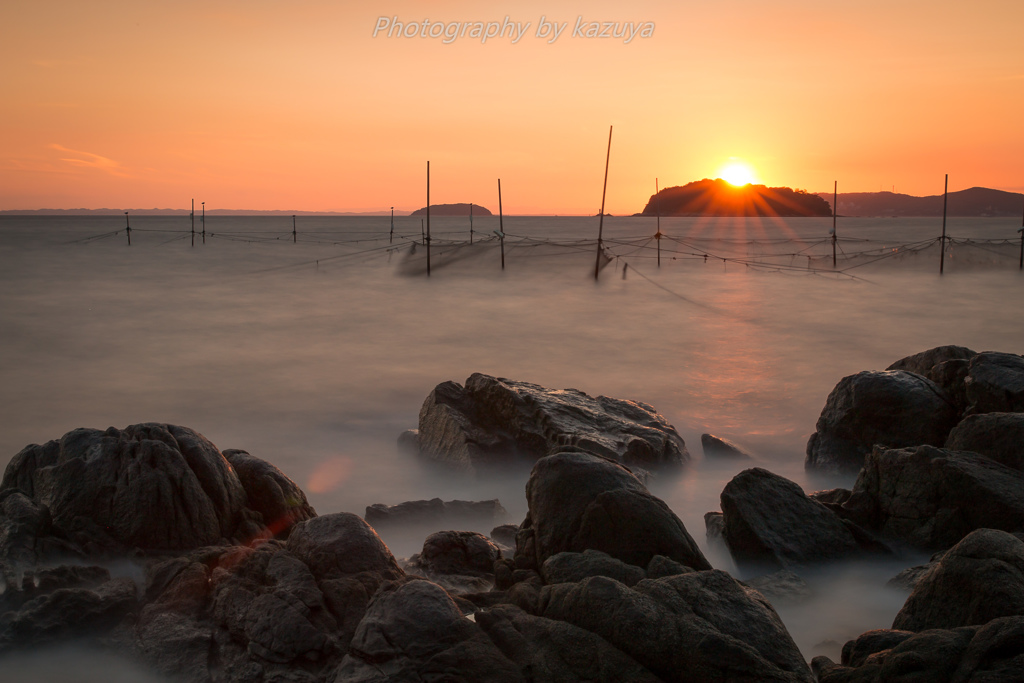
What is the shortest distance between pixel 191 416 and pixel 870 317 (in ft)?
63.8

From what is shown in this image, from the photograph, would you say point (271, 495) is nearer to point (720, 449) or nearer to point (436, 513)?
point (436, 513)

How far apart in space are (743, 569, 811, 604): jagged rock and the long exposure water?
0.38 feet

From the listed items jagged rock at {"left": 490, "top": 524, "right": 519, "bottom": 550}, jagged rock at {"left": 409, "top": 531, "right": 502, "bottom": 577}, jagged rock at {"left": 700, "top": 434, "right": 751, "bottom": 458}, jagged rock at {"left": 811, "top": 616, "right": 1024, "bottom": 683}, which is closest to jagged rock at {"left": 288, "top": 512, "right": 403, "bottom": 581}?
jagged rock at {"left": 409, "top": 531, "right": 502, "bottom": 577}

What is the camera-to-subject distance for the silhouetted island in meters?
154

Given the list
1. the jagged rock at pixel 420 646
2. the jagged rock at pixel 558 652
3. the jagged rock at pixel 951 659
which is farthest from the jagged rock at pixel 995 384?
the jagged rock at pixel 420 646

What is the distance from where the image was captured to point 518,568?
4777 mm

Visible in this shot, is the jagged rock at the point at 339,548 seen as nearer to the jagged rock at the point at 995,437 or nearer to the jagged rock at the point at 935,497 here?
the jagged rock at the point at 935,497

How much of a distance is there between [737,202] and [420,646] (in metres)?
164

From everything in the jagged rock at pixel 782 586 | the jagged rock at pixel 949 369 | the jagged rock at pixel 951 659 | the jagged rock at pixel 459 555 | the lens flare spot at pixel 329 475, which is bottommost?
the lens flare spot at pixel 329 475

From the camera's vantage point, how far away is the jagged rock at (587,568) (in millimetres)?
4105

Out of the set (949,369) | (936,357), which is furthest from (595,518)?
(936,357)

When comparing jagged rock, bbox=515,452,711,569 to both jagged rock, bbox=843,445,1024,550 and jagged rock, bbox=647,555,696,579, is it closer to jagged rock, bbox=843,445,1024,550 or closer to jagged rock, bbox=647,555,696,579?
jagged rock, bbox=647,555,696,579

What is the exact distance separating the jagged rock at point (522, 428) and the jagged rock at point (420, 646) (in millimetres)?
3894

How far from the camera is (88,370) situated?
15.1 metres
